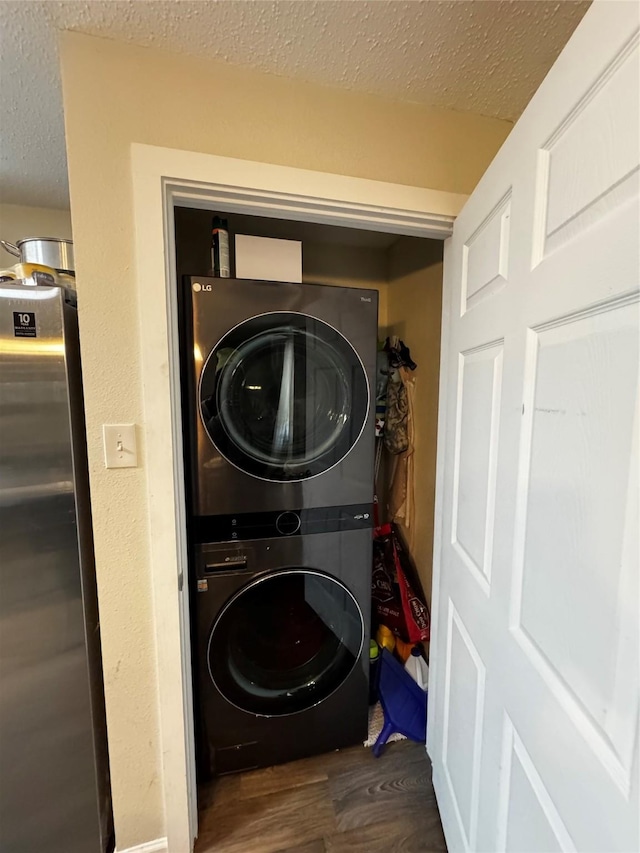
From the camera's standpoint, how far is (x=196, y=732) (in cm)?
141

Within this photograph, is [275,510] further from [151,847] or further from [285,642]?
[151,847]

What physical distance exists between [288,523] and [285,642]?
1.68ft

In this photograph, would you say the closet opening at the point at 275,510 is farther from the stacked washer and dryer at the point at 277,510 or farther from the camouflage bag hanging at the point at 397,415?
the camouflage bag hanging at the point at 397,415

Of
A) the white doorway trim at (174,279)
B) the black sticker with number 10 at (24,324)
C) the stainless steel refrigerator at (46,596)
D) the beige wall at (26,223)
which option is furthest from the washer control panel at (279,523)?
the beige wall at (26,223)

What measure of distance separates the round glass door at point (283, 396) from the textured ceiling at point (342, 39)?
0.66 m

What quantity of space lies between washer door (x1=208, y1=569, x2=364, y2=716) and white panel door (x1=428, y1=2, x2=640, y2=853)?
0.53 m

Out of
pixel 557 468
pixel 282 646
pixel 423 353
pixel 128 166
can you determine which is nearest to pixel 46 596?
pixel 282 646

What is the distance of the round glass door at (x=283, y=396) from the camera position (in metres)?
1.24

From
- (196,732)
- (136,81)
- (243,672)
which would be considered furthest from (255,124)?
(196,732)

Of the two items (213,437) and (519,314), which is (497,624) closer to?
(519,314)

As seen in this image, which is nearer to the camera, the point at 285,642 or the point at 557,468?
the point at 557,468

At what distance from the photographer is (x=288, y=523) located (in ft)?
4.46

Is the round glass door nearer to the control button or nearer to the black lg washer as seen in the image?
the control button

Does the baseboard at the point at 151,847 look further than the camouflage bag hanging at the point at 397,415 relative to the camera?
No
